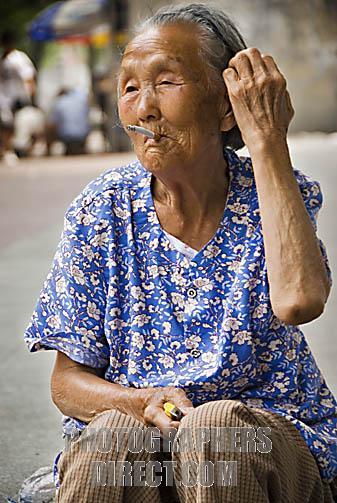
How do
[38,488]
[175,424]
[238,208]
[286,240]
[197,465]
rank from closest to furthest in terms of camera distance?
[197,465], [175,424], [286,240], [238,208], [38,488]

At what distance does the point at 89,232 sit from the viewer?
102 inches

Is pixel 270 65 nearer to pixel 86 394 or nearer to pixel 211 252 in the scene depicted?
pixel 211 252

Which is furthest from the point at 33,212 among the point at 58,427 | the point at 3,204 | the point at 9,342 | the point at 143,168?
the point at 143,168

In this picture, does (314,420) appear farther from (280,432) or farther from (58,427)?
(58,427)

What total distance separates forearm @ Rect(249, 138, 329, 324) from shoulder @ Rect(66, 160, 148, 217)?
37cm

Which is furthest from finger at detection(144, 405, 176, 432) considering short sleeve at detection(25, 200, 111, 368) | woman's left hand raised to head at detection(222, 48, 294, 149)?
woman's left hand raised to head at detection(222, 48, 294, 149)

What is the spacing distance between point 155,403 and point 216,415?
199 mm

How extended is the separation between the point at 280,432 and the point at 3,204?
9.30 metres

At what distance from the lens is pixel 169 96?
8.25 feet

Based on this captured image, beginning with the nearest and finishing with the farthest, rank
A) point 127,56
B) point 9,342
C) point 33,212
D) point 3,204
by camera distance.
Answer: point 127,56, point 9,342, point 33,212, point 3,204

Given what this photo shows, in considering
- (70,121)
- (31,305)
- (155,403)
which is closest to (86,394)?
(155,403)

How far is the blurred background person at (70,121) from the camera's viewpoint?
63.7 feet

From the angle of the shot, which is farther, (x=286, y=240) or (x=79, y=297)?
(x=79, y=297)

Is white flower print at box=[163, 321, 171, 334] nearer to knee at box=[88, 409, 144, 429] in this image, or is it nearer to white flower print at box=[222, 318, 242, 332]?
white flower print at box=[222, 318, 242, 332]
